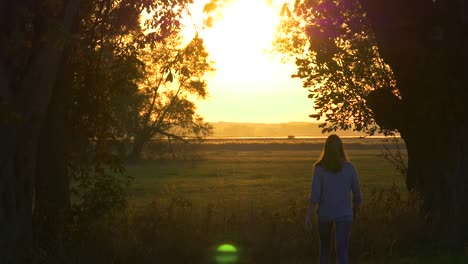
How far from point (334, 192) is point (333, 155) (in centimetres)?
48

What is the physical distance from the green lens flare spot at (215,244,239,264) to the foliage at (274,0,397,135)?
254 inches

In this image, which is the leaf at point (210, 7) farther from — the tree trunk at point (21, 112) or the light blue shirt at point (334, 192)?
the light blue shirt at point (334, 192)

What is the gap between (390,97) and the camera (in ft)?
49.2

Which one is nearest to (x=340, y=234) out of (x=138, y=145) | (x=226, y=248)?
(x=226, y=248)

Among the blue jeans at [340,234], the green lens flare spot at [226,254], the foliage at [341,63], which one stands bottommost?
the green lens flare spot at [226,254]

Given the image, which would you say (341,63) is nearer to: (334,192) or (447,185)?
(447,185)

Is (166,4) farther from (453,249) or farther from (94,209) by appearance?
(453,249)

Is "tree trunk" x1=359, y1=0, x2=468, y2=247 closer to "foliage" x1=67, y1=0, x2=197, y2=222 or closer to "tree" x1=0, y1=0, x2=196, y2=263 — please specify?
"foliage" x1=67, y1=0, x2=197, y2=222

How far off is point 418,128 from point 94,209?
6.72 meters

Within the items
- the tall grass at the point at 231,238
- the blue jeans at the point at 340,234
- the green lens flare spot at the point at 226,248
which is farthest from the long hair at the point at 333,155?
the green lens flare spot at the point at 226,248

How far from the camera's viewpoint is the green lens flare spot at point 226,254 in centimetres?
1134

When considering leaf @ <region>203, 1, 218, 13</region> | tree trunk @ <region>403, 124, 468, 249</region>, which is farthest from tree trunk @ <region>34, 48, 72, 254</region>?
tree trunk @ <region>403, 124, 468, 249</region>

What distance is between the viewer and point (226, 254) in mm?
11680

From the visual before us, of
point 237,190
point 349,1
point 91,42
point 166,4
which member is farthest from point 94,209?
point 237,190
